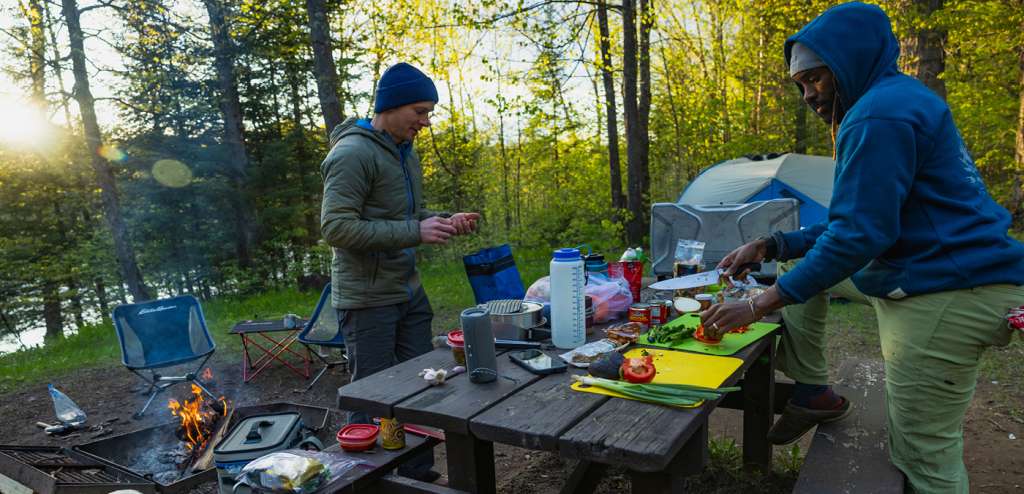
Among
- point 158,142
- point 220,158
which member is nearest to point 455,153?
point 220,158

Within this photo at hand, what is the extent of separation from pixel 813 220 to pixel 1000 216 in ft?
19.5

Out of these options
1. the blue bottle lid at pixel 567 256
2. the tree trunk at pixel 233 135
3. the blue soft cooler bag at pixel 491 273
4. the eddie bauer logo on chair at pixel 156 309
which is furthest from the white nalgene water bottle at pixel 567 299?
the tree trunk at pixel 233 135

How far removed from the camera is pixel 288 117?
46.9 feet

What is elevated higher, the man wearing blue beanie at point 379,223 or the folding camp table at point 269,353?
the man wearing blue beanie at point 379,223

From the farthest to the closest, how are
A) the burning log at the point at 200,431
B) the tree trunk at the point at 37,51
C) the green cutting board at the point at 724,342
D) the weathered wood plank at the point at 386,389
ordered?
the tree trunk at the point at 37,51 < the burning log at the point at 200,431 < the green cutting board at the point at 724,342 < the weathered wood plank at the point at 386,389

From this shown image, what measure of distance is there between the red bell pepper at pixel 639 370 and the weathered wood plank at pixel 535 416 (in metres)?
0.12

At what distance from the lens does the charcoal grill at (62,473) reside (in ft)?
8.93

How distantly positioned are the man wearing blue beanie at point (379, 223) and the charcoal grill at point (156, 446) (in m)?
1.10

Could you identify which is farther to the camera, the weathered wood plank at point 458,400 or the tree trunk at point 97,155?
the tree trunk at point 97,155

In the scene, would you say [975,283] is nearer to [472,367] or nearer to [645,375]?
[645,375]

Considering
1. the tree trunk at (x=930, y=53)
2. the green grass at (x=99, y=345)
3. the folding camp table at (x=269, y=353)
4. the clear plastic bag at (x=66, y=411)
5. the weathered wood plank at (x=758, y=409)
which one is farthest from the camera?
the tree trunk at (x=930, y=53)

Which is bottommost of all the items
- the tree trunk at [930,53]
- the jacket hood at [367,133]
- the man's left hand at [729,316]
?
the man's left hand at [729,316]

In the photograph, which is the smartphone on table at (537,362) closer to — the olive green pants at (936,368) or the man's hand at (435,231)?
the man's hand at (435,231)

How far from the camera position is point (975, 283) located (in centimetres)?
164
